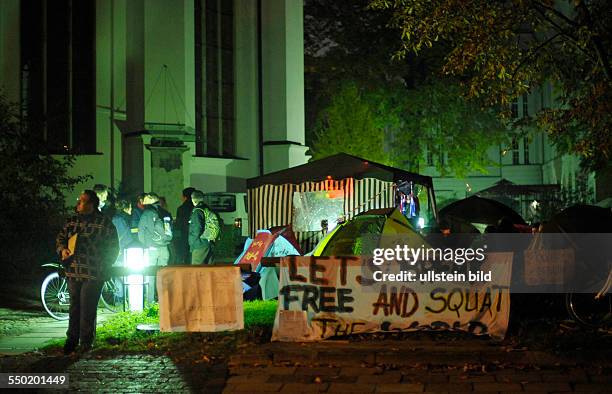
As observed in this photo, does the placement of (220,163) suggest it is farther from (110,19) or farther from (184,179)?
(110,19)

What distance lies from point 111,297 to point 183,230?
6.32ft

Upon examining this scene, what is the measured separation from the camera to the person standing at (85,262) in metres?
10.3

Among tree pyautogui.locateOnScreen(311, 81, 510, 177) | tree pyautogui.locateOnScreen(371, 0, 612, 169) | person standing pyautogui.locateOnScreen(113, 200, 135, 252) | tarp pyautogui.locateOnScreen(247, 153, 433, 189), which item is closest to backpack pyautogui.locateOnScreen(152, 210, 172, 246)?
person standing pyautogui.locateOnScreen(113, 200, 135, 252)

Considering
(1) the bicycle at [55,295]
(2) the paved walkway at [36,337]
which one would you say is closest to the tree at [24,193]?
(1) the bicycle at [55,295]

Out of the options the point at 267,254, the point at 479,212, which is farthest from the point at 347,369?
the point at 479,212

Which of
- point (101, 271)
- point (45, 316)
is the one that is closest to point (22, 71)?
point (45, 316)

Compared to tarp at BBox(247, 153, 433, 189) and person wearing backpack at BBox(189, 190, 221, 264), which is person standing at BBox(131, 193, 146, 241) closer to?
person wearing backpack at BBox(189, 190, 221, 264)

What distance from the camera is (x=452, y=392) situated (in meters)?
8.34

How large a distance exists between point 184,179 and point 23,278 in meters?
7.51

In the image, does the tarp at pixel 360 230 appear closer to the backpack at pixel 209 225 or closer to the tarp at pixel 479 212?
the backpack at pixel 209 225

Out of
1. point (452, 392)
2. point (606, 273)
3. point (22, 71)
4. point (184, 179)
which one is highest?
point (22, 71)

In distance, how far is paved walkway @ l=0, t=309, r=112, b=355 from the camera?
11.1 meters

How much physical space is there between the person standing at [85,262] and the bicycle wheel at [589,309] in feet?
18.8

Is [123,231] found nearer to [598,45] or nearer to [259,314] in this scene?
[259,314]
